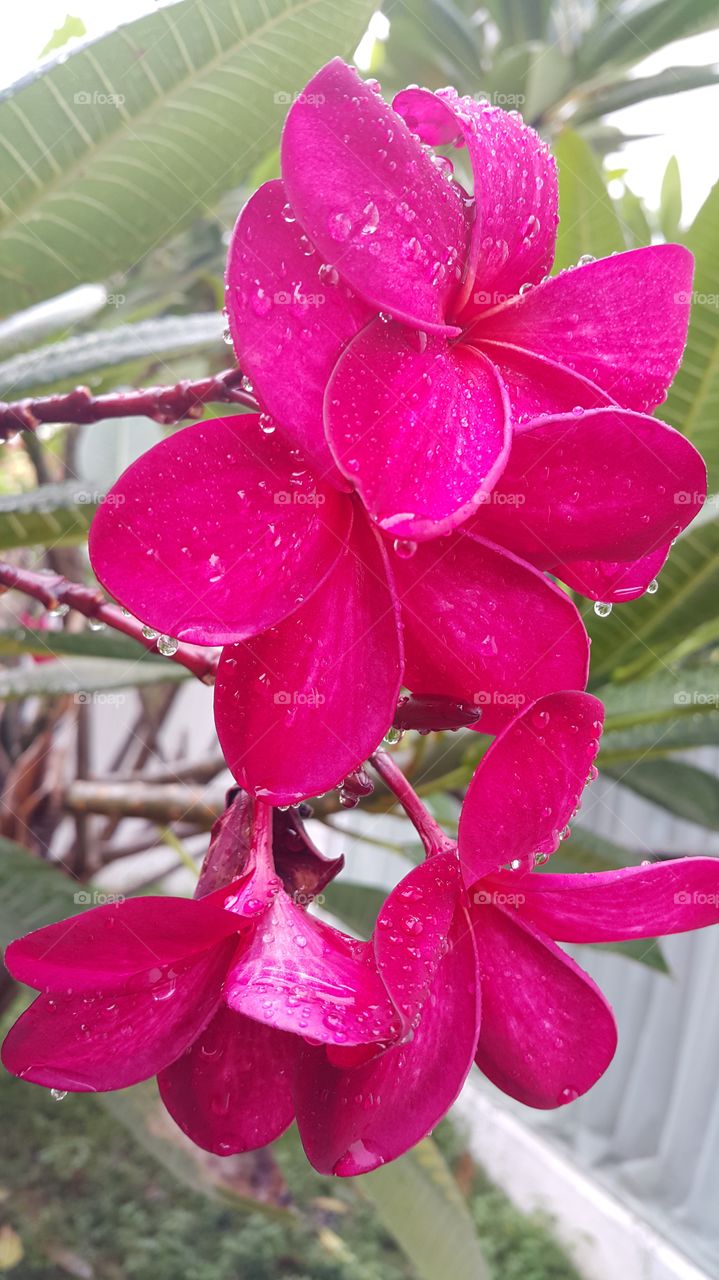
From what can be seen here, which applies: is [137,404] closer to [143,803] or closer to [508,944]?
[508,944]

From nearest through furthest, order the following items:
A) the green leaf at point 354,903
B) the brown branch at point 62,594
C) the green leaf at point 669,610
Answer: the brown branch at point 62,594
the green leaf at point 669,610
the green leaf at point 354,903

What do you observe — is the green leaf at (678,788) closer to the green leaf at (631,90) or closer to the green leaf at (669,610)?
the green leaf at (669,610)

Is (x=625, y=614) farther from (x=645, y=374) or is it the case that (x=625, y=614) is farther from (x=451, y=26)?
(x=451, y=26)

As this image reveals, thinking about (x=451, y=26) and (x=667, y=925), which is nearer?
(x=667, y=925)

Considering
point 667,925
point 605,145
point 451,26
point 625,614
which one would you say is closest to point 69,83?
point 667,925

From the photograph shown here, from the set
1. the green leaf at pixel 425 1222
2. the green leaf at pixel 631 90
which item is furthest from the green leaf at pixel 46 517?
the green leaf at pixel 631 90

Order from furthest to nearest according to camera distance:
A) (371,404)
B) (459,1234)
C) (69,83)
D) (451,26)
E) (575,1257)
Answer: (575,1257) → (451,26) → (459,1234) → (69,83) → (371,404)
